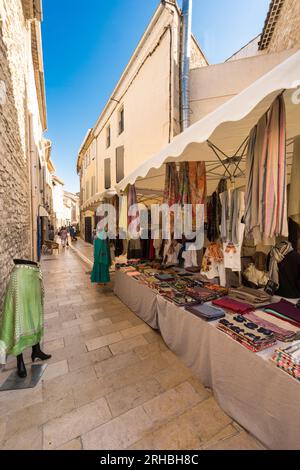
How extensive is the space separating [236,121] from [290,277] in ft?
7.27

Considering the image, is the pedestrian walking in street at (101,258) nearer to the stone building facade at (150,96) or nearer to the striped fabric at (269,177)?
the stone building facade at (150,96)

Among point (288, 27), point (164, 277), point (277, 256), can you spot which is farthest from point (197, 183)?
point (288, 27)

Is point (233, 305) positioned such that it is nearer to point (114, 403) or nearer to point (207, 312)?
point (207, 312)

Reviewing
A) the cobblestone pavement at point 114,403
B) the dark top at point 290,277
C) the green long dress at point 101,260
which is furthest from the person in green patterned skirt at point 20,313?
the dark top at point 290,277

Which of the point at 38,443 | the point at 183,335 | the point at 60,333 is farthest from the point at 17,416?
the point at 183,335

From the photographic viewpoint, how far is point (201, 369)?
225 cm

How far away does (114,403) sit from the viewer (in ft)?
6.49

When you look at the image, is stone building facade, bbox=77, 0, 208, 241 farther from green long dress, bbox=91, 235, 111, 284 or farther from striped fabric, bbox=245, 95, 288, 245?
striped fabric, bbox=245, 95, 288, 245

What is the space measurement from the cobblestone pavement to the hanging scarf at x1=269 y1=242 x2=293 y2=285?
1856 mm

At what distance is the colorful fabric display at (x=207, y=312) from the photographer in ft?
7.21

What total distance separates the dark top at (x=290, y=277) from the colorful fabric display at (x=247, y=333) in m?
1.05

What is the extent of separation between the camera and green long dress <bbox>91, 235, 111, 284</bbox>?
551cm

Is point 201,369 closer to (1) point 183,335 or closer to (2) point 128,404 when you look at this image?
(1) point 183,335

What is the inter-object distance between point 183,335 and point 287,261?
1.85m
